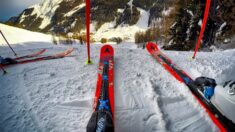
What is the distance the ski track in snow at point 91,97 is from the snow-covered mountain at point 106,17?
91.7 m

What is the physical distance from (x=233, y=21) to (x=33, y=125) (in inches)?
804

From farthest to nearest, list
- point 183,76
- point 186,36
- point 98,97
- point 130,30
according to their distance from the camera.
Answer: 1. point 130,30
2. point 186,36
3. point 183,76
4. point 98,97

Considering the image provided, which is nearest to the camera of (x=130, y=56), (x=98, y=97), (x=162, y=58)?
(x=98, y=97)

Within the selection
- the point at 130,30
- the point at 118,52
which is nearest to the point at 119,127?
the point at 118,52

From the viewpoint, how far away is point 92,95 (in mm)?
Answer: 4047

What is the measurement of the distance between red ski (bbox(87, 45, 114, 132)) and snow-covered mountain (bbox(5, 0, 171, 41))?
300 feet

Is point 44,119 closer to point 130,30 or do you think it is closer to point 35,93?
point 35,93

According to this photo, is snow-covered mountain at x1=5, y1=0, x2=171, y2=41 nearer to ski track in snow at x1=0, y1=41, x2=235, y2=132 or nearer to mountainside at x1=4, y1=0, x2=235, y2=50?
mountainside at x1=4, y1=0, x2=235, y2=50

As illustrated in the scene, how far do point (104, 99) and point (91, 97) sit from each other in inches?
17.4

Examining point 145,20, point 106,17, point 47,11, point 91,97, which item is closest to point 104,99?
point 91,97

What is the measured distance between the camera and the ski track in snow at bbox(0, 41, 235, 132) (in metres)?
3.23

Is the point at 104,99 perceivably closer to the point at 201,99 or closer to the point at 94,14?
the point at 201,99

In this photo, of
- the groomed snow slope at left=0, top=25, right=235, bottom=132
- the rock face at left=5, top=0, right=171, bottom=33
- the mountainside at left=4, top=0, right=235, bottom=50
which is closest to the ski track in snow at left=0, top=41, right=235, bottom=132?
the groomed snow slope at left=0, top=25, right=235, bottom=132

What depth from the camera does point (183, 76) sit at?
4.82 m
